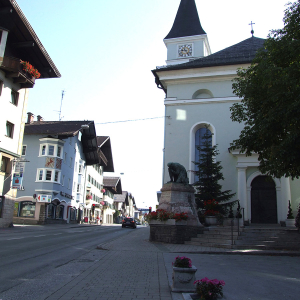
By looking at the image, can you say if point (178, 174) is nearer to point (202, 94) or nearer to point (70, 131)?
point (202, 94)

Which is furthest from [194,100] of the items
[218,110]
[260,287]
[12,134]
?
[260,287]

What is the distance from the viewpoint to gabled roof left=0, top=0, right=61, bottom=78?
21156mm

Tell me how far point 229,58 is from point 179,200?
1502 cm

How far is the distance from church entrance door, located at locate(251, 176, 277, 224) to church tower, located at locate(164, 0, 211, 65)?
51.5ft

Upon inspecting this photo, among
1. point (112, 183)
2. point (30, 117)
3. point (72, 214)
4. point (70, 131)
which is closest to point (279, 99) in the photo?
point (70, 131)

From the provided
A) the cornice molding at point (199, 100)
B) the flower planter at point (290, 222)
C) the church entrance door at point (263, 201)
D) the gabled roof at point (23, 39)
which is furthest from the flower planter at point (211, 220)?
the gabled roof at point (23, 39)

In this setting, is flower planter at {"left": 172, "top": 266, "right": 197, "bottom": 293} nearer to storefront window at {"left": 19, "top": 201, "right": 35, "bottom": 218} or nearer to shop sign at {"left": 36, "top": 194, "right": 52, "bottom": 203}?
shop sign at {"left": 36, "top": 194, "right": 52, "bottom": 203}

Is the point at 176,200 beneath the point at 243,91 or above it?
beneath

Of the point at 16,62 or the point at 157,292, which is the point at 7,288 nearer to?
the point at 157,292

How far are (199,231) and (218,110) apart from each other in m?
12.6

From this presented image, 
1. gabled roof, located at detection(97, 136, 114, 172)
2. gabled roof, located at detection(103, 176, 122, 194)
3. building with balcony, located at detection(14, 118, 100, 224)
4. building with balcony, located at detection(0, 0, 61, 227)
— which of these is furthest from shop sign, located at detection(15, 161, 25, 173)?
gabled roof, located at detection(103, 176, 122, 194)

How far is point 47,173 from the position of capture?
116ft

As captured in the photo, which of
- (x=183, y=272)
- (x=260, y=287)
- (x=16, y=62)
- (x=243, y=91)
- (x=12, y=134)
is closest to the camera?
(x=183, y=272)

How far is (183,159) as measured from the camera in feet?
81.2
